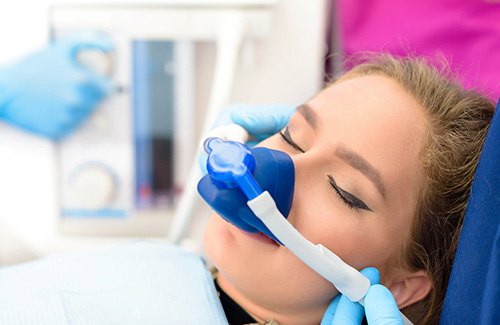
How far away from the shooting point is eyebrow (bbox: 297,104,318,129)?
94cm

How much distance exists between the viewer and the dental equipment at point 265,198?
75 centimetres

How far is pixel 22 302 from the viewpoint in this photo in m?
0.93

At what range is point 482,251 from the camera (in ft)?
2.48

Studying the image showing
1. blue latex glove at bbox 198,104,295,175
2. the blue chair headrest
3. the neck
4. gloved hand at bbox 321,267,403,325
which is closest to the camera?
the blue chair headrest

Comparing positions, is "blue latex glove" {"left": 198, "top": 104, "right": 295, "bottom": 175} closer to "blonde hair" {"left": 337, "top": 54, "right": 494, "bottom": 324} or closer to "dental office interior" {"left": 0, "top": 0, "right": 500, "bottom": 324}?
"dental office interior" {"left": 0, "top": 0, "right": 500, "bottom": 324}

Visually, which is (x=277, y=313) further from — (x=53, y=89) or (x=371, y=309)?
(x=53, y=89)

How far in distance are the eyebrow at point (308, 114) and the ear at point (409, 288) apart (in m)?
0.27

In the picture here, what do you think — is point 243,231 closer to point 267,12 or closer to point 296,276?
point 296,276

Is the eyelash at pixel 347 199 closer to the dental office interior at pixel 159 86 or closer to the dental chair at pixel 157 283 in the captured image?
the dental chair at pixel 157 283

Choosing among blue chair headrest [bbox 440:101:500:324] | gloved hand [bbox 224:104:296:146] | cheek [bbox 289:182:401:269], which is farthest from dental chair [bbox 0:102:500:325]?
gloved hand [bbox 224:104:296:146]

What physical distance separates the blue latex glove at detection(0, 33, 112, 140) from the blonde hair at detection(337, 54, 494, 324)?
596 mm

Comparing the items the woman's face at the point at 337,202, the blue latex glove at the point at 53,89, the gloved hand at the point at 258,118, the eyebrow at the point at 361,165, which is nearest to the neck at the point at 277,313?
the woman's face at the point at 337,202

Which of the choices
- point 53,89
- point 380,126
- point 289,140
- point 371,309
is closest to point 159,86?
point 53,89

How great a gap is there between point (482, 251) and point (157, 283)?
48 cm
